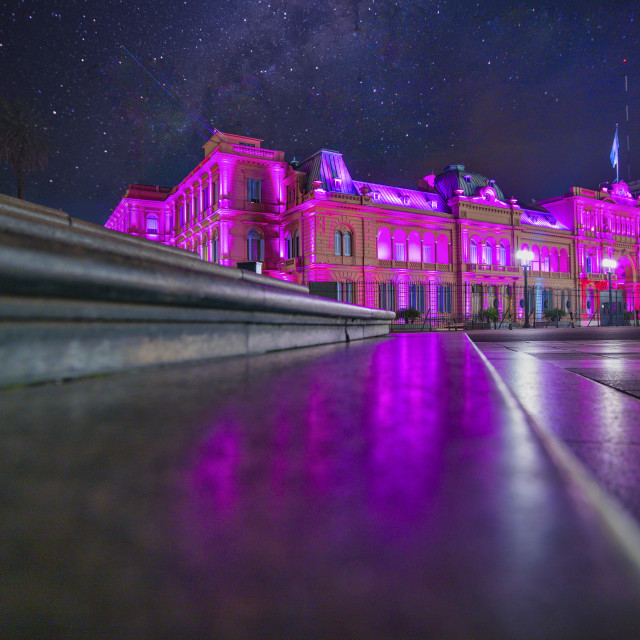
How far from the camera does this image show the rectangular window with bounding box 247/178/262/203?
28.5 meters

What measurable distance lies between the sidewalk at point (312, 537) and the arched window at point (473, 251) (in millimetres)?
33195

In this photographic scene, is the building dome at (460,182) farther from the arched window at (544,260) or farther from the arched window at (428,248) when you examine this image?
the arched window at (544,260)

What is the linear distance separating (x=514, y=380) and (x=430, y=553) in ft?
5.90

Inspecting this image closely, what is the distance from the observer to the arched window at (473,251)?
32.0m

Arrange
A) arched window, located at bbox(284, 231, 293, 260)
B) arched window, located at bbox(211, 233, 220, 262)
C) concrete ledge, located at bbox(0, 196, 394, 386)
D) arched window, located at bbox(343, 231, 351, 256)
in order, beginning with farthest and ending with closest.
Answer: arched window, located at bbox(284, 231, 293, 260) → arched window, located at bbox(211, 233, 220, 262) → arched window, located at bbox(343, 231, 351, 256) → concrete ledge, located at bbox(0, 196, 394, 386)

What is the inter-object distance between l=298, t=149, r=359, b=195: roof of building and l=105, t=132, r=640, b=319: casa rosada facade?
0.27ft

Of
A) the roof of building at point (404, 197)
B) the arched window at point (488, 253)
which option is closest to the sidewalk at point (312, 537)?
the roof of building at point (404, 197)

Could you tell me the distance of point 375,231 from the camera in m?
29.0

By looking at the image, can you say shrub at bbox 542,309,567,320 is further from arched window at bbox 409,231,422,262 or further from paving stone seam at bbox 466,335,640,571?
paving stone seam at bbox 466,335,640,571

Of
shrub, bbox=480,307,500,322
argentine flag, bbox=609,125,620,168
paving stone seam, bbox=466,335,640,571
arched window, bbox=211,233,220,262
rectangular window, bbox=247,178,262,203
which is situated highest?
argentine flag, bbox=609,125,620,168

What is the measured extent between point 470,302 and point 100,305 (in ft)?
101

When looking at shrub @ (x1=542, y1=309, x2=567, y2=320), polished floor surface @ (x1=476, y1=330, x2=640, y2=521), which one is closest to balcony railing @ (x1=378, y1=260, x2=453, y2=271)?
shrub @ (x1=542, y1=309, x2=567, y2=320)

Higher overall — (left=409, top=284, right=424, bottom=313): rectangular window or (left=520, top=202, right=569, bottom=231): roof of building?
(left=520, top=202, right=569, bottom=231): roof of building

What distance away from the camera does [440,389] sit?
1463mm
